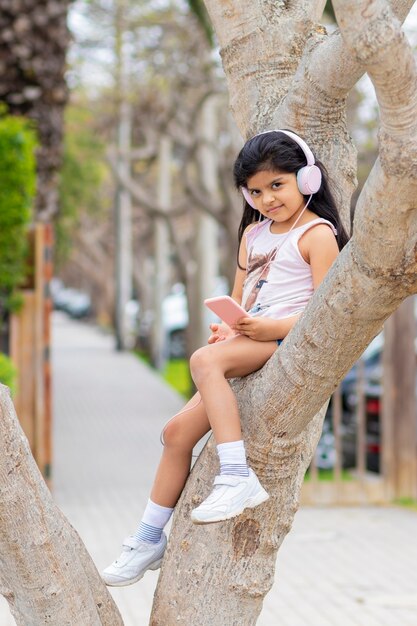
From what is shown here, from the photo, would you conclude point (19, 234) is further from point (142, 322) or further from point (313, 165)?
point (142, 322)

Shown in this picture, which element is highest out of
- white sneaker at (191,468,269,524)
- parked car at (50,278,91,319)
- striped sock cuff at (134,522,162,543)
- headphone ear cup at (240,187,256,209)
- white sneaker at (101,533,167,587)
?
headphone ear cup at (240,187,256,209)

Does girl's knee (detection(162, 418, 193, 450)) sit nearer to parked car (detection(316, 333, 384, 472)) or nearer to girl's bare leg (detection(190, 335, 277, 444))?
girl's bare leg (detection(190, 335, 277, 444))

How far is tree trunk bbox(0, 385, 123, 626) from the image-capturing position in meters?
3.00

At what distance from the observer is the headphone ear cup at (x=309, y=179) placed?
3.16m

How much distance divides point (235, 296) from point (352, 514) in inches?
217

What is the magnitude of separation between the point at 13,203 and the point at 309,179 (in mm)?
6024

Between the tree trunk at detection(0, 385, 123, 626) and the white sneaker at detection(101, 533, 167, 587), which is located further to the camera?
the white sneaker at detection(101, 533, 167, 587)

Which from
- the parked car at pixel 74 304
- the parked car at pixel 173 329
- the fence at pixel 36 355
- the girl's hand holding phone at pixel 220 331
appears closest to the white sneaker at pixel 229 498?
the girl's hand holding phone at pixel 220 331

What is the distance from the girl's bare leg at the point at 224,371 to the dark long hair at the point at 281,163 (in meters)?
0.43

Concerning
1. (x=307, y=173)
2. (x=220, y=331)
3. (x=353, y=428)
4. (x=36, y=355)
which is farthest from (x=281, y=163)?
(x=353, y=428)

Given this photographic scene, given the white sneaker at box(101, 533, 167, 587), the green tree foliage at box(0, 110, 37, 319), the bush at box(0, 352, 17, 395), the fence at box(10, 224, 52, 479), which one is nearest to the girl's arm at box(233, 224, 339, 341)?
the white sneaker at box(101, 533, 167, 587)

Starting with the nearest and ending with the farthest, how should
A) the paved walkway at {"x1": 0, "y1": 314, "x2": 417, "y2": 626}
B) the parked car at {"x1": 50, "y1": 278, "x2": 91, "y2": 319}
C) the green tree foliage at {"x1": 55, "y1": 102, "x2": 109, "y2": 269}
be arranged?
the paved walkway at {"x1": 0, "y1": 314, "x2": 417, "y2": 626}
the green tree foliage at {"x1": 55, "y1": 102, "x2": 109, "y2": 269}
the parked car at {"x1": 50, "y1": 278, "x2": 91, "y2": 319}

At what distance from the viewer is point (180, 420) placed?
10.9 feet

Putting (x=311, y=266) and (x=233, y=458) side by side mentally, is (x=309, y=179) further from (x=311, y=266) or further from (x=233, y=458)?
(x=233, y=458)
